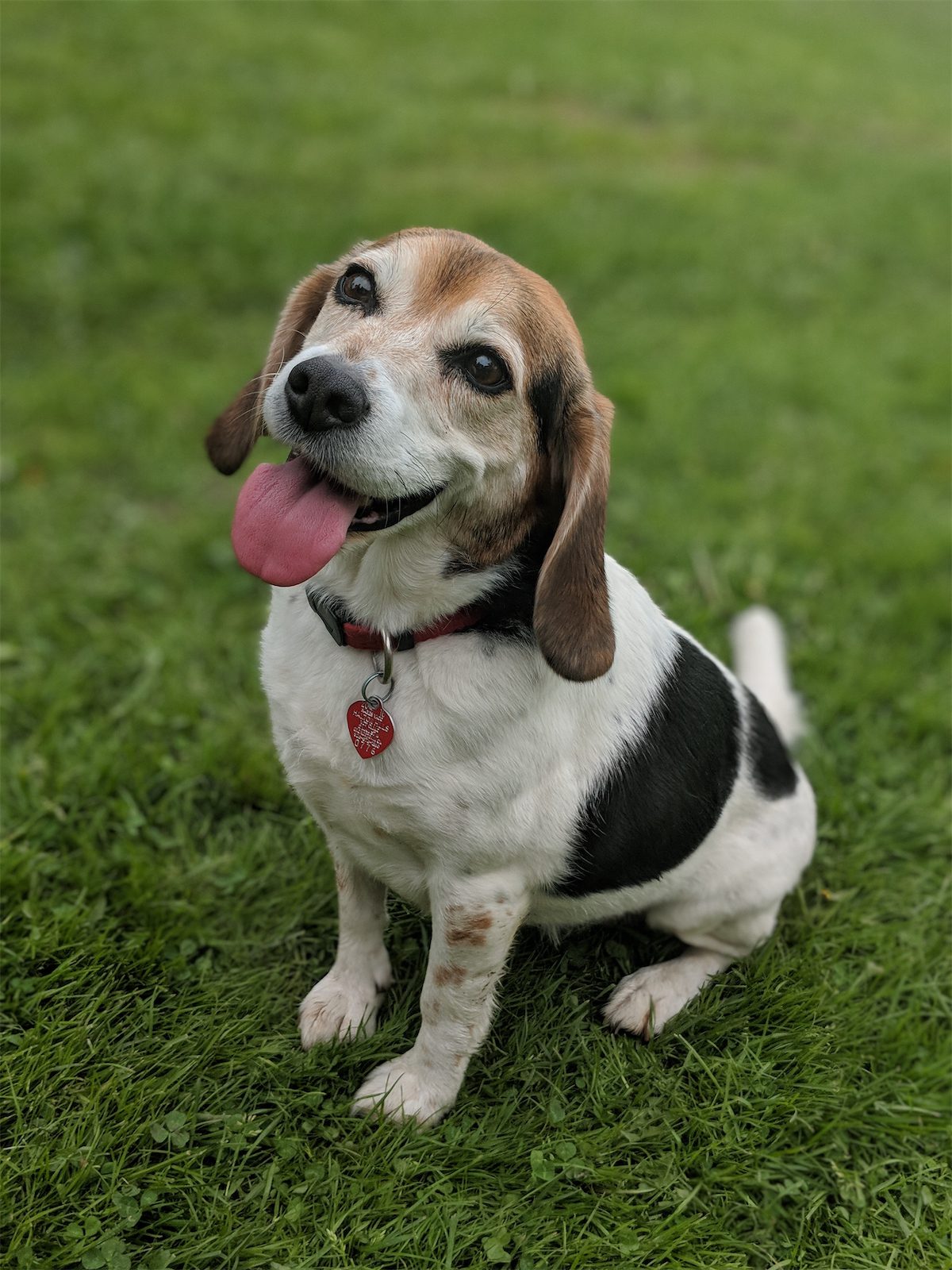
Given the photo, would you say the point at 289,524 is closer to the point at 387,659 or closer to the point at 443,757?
the point at 387,659

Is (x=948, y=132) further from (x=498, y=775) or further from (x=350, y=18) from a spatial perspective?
(x=498, y=775)

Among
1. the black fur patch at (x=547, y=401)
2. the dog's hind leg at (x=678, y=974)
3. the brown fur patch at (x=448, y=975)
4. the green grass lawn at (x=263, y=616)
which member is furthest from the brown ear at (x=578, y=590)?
the green grass lawn at (x=263, y=616)

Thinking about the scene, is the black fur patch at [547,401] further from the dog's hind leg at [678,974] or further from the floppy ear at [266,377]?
the dog's hind leg at [678,974]

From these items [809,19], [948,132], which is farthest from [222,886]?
[809,19]

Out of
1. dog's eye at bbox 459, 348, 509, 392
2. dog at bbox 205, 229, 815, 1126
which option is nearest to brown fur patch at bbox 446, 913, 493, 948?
dog at bbox 205, 229, 815, 1126

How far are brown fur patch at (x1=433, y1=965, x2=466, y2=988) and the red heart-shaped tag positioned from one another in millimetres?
606

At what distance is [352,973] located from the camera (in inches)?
120

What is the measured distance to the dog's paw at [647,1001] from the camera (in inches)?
119

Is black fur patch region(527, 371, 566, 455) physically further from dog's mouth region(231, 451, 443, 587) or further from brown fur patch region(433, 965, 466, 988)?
brown fur patch region(433, 965, 466, 988)

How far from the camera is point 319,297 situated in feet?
9.21

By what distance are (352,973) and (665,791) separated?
3.48 feet

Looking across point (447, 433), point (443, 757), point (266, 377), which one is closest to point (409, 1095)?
point (443, 757)

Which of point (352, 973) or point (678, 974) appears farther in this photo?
point (678, 974)

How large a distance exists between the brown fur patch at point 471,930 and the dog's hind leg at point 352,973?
42 cm
